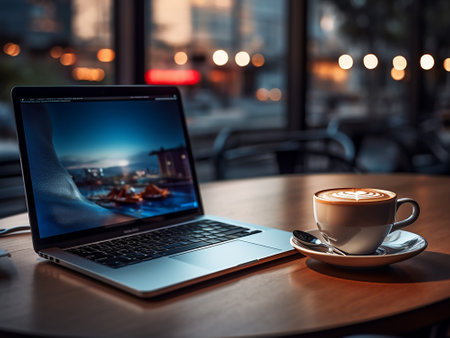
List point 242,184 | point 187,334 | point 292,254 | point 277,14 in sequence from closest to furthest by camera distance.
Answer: point 187,334 → point 292,254 → point 242,184 → point 277,14

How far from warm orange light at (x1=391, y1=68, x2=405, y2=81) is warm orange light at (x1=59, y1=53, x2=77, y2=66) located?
11.8ft

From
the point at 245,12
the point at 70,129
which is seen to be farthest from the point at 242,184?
the point at 245,12

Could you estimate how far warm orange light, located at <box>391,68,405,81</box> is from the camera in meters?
5.49

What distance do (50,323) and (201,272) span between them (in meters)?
0.23

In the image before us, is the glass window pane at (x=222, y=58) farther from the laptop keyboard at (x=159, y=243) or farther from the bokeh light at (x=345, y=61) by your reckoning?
the laptop keyboard at (x=159, y=243)

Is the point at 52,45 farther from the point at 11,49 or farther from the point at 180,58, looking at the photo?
the point at 180,58

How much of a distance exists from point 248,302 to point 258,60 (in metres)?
3.17

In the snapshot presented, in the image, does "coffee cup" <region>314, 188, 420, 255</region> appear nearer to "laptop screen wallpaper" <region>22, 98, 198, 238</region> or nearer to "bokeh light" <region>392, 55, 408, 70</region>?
"laptop screen wallpaper" <region>22, 98, 198, 238</region>

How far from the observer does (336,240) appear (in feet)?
2.91

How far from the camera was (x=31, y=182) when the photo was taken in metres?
0.97

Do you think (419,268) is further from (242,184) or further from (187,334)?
(242,184)

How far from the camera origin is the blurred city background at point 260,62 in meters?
2.63

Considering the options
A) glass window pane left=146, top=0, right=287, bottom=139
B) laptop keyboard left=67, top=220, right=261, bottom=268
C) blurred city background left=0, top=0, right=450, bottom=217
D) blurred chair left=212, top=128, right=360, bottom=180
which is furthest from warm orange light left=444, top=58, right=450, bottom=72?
laptop keyboard left=67, top=220, right=261, bottom=268

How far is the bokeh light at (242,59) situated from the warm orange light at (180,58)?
422 mm
